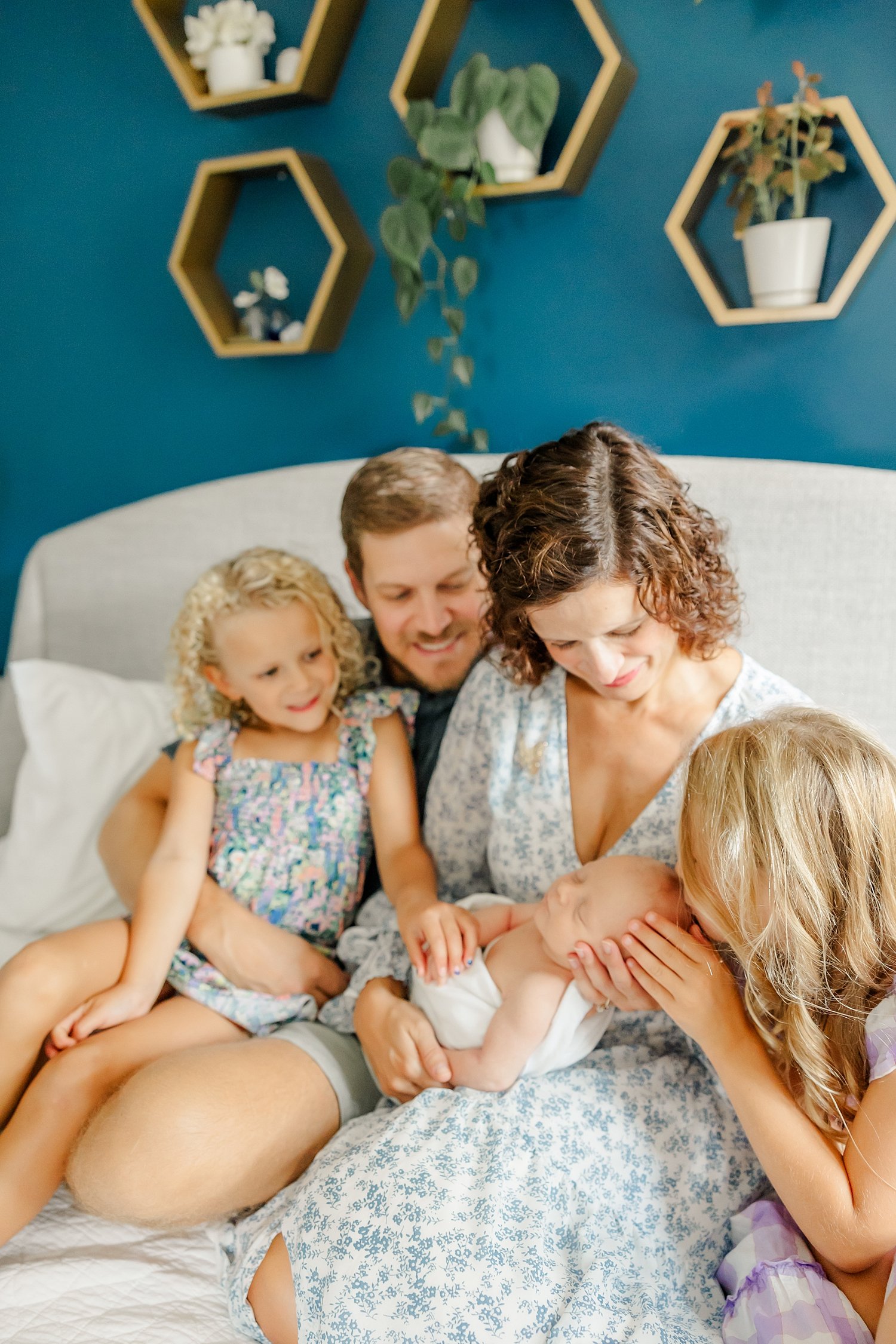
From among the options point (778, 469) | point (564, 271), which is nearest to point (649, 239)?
point (564, 271)

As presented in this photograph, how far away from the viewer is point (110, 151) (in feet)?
8.34

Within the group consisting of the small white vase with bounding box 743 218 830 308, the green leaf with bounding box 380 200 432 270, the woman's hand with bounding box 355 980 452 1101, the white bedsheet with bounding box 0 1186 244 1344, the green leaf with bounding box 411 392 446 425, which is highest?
the green leaf with bounding box 380 200 432 270

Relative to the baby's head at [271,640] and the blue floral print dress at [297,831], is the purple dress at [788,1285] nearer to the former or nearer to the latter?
the blue floral print dress at [297,831]

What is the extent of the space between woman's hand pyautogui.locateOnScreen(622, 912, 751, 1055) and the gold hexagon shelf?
1.11 meters

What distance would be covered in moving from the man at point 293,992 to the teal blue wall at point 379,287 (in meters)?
0.60

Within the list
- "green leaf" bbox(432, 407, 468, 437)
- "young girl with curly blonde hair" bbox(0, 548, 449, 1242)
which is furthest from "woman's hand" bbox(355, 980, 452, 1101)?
"green leaf" bbox(432, 407, 468, 437)

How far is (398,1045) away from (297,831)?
1.35ft

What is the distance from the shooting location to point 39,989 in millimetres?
1428

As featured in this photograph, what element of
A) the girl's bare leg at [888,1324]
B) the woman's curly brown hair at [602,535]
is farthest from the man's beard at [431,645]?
the girl's bare leg at [888,1324]

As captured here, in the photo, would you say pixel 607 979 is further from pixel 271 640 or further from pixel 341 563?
pixel 341 563

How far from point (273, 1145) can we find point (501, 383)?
152 centimetres

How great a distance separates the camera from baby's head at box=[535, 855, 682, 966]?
1.26 meters

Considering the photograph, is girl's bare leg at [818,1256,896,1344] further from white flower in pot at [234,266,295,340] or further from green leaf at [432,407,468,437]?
white flower in pot at [234,266,295,340]

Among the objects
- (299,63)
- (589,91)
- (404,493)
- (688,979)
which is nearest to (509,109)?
(589,91)
